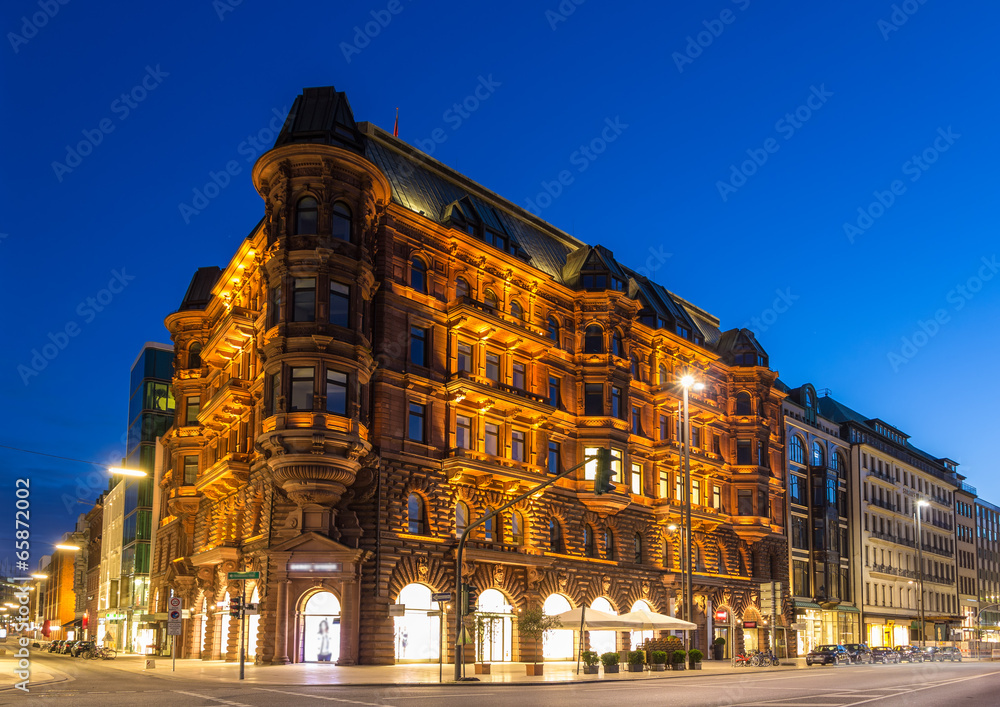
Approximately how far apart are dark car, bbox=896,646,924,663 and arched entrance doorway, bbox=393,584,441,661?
40.9 m

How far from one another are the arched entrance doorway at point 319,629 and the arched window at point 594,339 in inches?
898

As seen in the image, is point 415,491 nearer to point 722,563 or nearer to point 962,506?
point 722,563

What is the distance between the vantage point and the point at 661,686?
33.0 m

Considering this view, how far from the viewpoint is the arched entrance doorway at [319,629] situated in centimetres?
4388

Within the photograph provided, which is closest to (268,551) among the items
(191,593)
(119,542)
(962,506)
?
(191,593)

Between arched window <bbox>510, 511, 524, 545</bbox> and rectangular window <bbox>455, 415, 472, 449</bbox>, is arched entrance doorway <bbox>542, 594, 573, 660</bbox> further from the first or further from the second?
rectangular window <bbox>455, 415, 472, 449</bbox>

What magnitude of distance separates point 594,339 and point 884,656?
3193 cm

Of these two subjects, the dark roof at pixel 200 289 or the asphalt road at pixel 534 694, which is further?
the dark roof at pixel 200 289

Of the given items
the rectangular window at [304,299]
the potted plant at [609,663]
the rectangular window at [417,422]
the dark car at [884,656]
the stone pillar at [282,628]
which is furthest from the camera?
the dark car at [884,656]

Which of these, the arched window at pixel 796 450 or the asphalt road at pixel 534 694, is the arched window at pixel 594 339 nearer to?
the asphalt road at pixel 534 694

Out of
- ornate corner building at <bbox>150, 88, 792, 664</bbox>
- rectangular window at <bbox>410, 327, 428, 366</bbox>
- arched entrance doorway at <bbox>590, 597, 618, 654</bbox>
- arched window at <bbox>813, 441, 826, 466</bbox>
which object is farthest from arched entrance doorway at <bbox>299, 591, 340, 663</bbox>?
arched window at <bbox>813, 441, 826, 466</bbox>

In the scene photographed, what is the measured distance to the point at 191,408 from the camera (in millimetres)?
66562

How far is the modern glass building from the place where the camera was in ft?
277

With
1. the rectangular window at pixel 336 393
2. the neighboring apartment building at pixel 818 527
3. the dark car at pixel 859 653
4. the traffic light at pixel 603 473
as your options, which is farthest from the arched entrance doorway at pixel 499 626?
the neighboring apartment building at pixel 818 527
